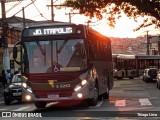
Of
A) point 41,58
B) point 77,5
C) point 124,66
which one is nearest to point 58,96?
point 41,58

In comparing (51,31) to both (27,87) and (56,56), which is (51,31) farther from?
(27,87)

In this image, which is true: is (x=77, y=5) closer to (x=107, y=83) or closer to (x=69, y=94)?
(x=107, y=83)

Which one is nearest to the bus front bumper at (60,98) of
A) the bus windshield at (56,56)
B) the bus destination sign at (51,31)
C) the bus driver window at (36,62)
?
the bus windshield at (56,56)

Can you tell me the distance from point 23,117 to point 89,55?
411cm

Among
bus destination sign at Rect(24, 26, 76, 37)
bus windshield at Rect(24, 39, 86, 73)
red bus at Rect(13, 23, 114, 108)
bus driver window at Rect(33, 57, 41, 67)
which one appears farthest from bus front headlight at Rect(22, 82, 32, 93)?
bus destination sign at Rect(24, 26, 76, 37)

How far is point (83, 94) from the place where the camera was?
17.8 m

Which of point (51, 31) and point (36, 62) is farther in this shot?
point (51, 31)

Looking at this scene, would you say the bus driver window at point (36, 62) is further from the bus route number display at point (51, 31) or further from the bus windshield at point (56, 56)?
the bus route number display at point (51, 31)

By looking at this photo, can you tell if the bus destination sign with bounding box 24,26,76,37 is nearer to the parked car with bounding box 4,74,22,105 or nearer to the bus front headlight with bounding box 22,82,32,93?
the bus front headlight with bounding box 22,82,32,93

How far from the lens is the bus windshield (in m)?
17.8

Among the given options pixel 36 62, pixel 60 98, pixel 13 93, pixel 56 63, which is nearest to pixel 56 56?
pixel 56 63

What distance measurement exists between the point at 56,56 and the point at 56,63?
0.84 feet

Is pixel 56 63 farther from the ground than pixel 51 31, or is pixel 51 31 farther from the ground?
pixel 51 31

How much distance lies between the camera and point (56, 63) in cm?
1784
